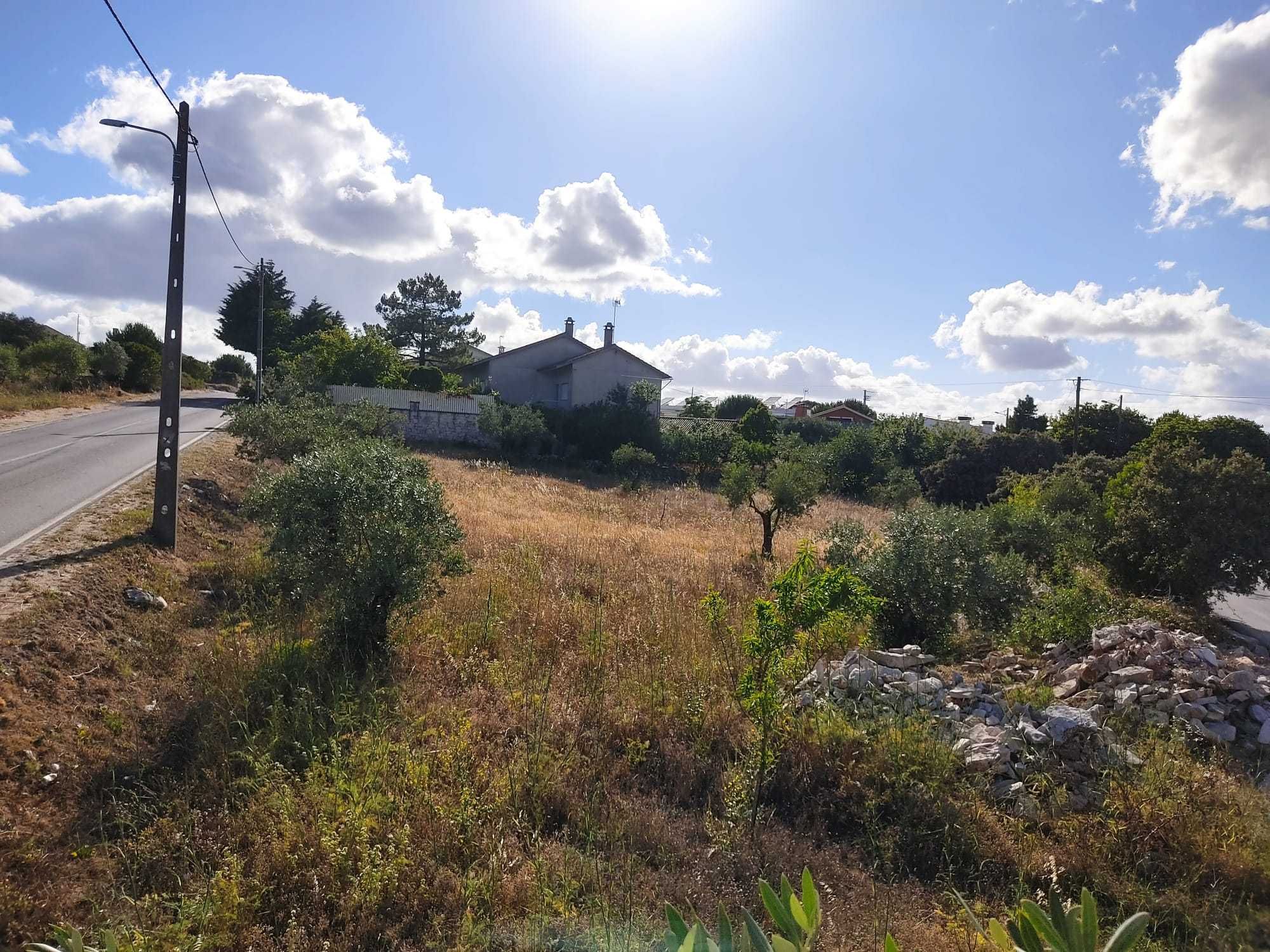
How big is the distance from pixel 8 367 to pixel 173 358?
28.7m

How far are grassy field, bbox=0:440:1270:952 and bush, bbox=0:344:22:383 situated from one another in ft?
96.0

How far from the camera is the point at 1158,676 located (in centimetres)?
694

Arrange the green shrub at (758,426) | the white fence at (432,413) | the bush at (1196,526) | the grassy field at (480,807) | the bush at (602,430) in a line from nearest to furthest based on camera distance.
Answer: the grassy field at (480,807), the bush at (1196,526), the white fence at (432,413), the bush at (602,430), the green shrub at (758,426)

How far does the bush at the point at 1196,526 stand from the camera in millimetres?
10438

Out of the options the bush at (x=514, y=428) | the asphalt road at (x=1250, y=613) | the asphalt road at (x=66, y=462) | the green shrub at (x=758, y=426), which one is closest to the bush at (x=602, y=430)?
the bush at (x=514, y=428)

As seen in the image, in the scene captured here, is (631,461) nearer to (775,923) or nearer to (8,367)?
(8,367)

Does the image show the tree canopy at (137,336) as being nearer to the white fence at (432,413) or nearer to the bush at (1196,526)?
the white fence at (432,413)

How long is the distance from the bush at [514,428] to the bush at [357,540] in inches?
1094

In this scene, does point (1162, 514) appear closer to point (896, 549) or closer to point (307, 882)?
point (896, 549)

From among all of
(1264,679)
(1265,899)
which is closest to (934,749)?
(1265,899)

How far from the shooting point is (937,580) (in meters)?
9.23

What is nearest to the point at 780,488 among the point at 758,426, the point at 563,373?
the point at 758,426

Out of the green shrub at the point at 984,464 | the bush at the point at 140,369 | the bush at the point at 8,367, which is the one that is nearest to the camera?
the bush at the point at 8,367

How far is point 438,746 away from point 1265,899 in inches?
216
